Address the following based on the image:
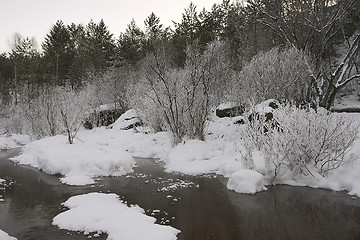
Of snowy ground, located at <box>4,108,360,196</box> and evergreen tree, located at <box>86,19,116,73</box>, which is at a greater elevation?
evergreen tree, located at <box>86,19,116,73</box>

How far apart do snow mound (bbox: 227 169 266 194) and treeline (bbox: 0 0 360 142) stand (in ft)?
17.9

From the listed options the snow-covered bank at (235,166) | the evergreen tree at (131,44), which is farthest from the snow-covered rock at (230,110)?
the evergreen tree at (131,44)

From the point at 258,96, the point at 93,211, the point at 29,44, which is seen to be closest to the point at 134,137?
the point at 258,96

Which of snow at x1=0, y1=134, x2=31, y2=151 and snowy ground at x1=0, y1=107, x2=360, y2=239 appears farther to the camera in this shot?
snow at x1=0, y1=134, x2=31, y2=151

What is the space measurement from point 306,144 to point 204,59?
340 inches

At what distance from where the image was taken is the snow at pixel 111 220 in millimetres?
5836

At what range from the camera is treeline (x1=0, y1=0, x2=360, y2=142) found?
1556 centimetres

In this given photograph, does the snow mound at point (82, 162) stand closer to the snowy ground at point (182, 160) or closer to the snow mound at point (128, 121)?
the snowy ground at point (182, 160)

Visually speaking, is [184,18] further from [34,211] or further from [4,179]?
[34,211]

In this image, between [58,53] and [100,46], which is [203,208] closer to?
[100,46]

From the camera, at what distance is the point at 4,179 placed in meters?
11.3

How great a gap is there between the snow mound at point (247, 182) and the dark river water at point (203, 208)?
26cm

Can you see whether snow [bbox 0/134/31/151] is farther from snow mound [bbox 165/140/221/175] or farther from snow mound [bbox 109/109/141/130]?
snow mound [bbox 165/140/221/175]

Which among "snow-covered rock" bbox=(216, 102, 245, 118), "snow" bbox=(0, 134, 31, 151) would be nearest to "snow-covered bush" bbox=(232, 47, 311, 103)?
"snow-covered rock" bbox=(216, 102, 245, 118)
